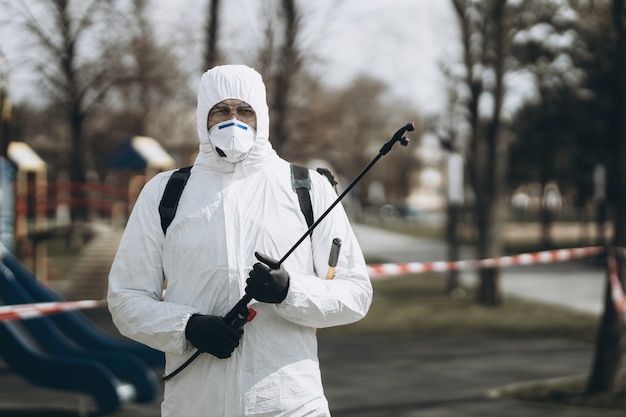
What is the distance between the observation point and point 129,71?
24188mm

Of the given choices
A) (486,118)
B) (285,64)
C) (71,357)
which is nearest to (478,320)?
(486,118)

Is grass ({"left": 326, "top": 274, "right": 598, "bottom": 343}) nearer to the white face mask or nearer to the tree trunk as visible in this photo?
the tree trunk

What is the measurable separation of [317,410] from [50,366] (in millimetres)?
4487

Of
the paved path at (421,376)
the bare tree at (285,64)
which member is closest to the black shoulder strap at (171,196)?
the paved path at (421,376)

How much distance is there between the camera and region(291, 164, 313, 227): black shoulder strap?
2926mm

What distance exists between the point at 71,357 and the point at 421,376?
10.0 ft

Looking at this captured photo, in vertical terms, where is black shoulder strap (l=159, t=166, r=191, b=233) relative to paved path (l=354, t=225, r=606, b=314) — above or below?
above

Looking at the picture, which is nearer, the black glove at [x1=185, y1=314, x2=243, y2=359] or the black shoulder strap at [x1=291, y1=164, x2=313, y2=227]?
the black glove at [x1=185, y1=314, x2=243, y2=359]

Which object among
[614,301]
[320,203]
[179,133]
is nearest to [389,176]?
[179,133]

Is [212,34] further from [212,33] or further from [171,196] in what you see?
[171,196]

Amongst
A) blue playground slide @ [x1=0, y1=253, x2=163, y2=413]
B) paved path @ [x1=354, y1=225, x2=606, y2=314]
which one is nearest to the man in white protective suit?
blue playground slide @ [x1=0, y1=253, x2=163, y2=413]

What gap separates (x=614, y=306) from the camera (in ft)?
25.0

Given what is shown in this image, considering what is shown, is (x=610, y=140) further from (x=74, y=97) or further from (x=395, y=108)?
(x=395, y=108)

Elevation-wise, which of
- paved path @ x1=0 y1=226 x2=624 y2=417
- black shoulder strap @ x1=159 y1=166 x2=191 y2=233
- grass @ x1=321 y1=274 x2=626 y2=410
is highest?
black shoulder strap @ x1=159 y1=166 x2=191 y2=233
